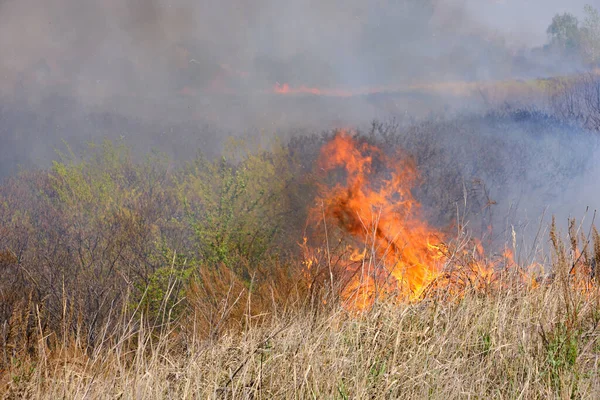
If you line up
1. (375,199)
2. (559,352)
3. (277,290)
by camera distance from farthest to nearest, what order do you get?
(375,199) → (277,290) → (559,352)

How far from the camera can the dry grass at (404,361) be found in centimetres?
291

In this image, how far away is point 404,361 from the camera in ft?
10.7

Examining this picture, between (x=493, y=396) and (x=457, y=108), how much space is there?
18.9m

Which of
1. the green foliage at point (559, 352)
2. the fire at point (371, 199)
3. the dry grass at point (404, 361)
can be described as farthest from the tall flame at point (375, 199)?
the green foliage at point (559, 352)

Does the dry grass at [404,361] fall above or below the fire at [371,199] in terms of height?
above

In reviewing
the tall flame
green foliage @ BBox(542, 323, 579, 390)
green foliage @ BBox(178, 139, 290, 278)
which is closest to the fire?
the tall flame

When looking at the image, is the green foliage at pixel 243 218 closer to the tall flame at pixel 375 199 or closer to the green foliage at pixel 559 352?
the tall flame at pixel 375 199

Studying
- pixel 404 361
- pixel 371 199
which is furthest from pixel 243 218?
pixel 404 361

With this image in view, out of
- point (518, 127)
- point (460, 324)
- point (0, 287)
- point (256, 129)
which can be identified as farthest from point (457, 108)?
point (460, 324)

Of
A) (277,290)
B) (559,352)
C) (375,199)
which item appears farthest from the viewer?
(375,199)

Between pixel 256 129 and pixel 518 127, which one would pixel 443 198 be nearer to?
pixel 518 127

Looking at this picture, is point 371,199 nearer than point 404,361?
No

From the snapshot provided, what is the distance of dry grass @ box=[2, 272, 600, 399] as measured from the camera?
291 cm

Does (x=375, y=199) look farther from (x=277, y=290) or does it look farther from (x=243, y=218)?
(x=277, y=290)
